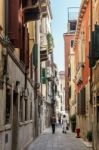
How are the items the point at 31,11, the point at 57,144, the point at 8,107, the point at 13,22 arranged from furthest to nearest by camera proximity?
the point at 57,144
the point at 31,11
the point at 8,107
the point at 13,22

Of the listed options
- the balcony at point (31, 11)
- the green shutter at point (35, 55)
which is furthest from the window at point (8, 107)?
the green shutter at point (35, 55)

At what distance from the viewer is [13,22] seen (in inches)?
730

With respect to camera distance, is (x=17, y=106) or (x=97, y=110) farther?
(x=97, y=110)

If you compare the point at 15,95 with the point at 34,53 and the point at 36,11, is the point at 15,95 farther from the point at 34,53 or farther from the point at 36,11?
the point at 34,53

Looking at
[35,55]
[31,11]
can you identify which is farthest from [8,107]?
[35,55]

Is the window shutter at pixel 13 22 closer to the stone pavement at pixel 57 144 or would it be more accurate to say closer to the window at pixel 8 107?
the window at pixel 8 107

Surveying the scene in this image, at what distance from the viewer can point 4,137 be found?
1725cm

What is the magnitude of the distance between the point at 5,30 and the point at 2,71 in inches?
67.3

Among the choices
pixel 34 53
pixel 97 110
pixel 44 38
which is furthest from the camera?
pixel 44 38

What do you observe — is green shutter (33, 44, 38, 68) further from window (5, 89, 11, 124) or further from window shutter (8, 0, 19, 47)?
window shutter (8, 0, 19, 47)

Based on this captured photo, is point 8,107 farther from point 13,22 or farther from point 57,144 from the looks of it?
point 57,144

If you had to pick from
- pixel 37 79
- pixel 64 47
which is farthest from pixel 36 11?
pixel 64 47

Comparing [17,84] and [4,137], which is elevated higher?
[17,84]

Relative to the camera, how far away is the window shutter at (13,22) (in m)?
18.2
